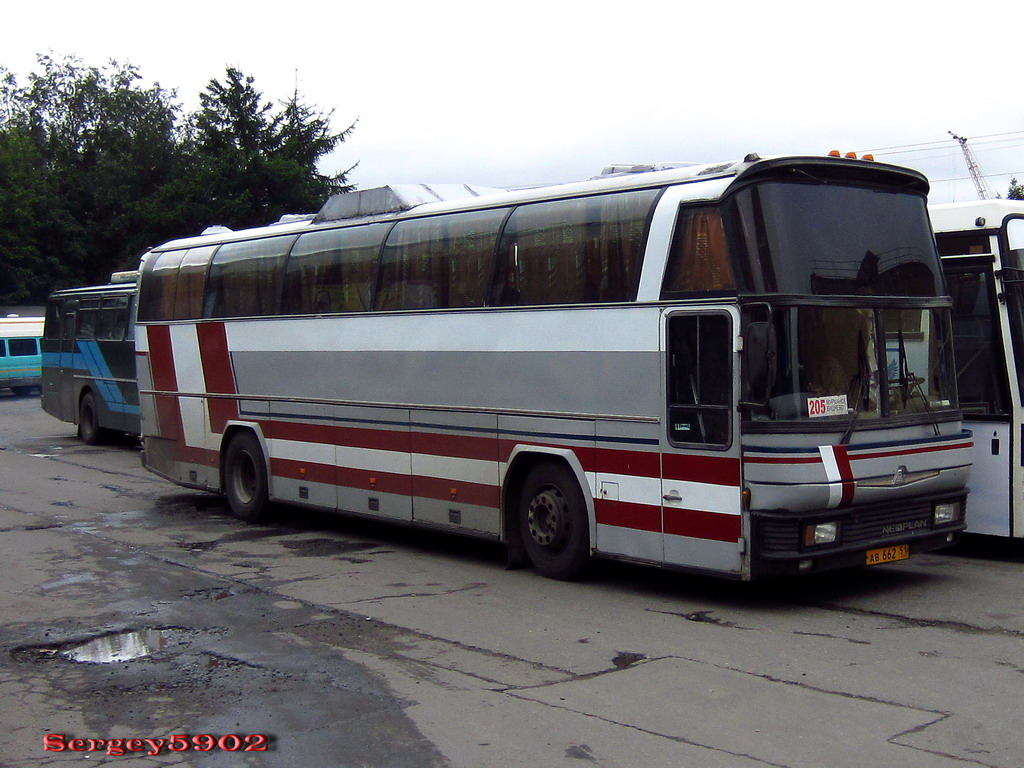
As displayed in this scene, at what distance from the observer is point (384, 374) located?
40.0 feet

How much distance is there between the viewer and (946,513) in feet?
31.7

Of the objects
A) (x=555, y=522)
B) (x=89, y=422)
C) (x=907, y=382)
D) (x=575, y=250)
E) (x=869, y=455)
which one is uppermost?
(x=575, y=250)

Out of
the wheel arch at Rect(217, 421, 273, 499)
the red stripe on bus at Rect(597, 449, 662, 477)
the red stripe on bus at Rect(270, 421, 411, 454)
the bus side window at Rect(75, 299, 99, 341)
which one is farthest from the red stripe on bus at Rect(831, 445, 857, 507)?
the bus side window at Rect(75, 299, 99, 341)

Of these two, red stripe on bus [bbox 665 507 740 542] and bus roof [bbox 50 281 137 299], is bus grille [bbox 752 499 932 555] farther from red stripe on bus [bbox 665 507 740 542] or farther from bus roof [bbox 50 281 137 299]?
bus roof [bbox 50 281 137 299]

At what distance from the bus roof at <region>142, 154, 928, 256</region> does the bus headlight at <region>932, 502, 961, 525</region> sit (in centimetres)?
262

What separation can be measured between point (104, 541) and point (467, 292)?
17.0 ft

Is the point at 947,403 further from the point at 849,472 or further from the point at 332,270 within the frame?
the point at 332,270

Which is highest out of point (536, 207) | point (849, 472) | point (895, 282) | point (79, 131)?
point (79, 131)

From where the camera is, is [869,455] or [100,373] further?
[100,373]

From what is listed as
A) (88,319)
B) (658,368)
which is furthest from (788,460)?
(88,319)

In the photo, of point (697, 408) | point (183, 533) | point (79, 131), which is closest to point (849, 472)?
point (697, 408)

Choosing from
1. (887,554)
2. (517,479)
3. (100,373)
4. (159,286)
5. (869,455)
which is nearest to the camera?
(869,455)

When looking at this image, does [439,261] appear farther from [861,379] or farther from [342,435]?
[861,379]

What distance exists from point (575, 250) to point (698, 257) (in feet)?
4.54
